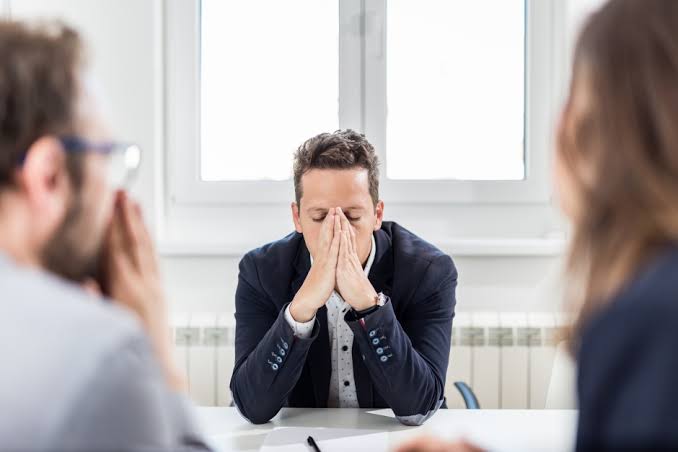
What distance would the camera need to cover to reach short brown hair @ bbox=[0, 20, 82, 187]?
0.71 meters

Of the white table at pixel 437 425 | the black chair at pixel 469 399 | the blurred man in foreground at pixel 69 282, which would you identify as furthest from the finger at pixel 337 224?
the blurred man in foreground at pixel 69 282

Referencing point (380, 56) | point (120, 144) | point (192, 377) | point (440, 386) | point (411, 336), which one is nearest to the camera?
point (120, 144)

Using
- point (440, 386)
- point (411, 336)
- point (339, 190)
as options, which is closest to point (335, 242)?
point (339, 190)

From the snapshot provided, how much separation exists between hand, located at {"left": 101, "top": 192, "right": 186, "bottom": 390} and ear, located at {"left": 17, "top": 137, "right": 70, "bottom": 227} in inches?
7.2

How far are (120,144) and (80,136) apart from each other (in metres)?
0.08

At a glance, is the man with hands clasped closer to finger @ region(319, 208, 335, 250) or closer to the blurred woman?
finger @ region(319, 208, 335, 250)

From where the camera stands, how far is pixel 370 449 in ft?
4.55

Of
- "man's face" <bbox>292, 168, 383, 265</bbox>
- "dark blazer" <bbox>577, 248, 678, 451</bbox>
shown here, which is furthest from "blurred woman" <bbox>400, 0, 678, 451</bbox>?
"man's face" <bbox>292, 168, 383, 265</bbox>

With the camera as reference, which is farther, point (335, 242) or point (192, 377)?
point (192, 377)

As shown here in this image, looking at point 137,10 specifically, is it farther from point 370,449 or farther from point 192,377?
point 370,449

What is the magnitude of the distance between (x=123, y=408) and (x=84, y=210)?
24 cm

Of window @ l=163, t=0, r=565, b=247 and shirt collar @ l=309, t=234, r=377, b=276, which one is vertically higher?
window @ l=163, t=0, r=565, b=247

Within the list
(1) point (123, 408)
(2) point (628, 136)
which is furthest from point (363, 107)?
(1) point (123, 408)

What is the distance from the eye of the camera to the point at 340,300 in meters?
1.96
